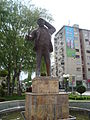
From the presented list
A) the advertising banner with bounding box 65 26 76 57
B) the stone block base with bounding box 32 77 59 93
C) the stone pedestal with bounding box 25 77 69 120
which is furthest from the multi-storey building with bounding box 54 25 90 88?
the stone pedestal with bounding box 25 77 69 120

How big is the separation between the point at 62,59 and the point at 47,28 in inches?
1637

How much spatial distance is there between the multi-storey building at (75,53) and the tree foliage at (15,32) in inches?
1057

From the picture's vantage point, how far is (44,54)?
24.5ft

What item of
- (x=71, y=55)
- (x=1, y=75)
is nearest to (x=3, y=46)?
(x=1, y=75)

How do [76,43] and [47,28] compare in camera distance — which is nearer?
[47,28]

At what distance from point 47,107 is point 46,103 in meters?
0.16

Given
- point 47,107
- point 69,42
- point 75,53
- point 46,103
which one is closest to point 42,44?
point 46,103

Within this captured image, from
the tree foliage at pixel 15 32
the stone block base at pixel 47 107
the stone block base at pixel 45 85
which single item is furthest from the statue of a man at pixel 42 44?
the tree foliage at pixel 15 32

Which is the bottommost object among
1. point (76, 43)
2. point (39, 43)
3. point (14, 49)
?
point (39, 43)

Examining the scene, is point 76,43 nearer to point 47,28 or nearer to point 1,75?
point 1,75

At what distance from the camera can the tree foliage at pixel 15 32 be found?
62.5ft

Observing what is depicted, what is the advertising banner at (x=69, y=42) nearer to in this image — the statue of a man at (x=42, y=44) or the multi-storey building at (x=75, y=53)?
the multi-storey building at (x=75, y=53)

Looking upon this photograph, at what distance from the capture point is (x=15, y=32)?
1959 centimetres

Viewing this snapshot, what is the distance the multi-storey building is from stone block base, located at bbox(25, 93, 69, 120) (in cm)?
3964
